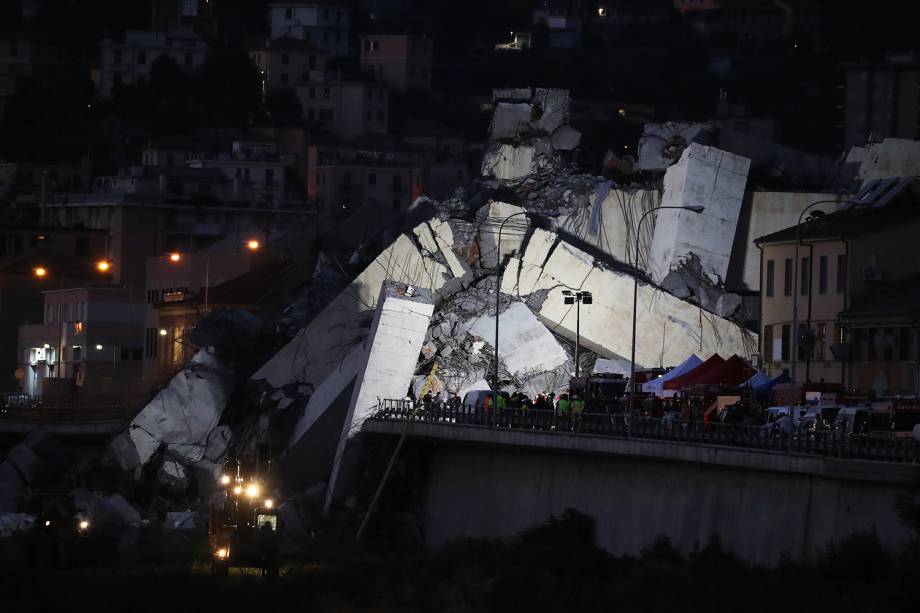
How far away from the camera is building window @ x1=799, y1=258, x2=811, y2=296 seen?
270 feet

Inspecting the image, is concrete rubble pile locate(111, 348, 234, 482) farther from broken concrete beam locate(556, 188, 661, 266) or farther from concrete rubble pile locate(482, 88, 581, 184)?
concrete rubble pile locate(482, 88, 581, 184)

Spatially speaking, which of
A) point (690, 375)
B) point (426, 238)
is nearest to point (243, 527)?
point (690, 375)

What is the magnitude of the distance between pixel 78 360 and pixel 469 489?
5263 cm

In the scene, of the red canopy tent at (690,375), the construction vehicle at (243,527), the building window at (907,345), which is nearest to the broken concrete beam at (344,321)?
the construction vehicle at (243,527)

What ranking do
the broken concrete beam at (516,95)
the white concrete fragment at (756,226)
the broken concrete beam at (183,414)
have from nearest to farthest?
the broken concrete beam at (183,414), the white concrete fragment at (756,226), the broken concrete beam at (516,95)

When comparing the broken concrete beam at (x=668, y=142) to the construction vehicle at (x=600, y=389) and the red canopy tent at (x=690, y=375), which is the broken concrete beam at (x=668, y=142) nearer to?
the construction vehicle at (x=600, y=389)

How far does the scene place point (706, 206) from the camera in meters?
95.1

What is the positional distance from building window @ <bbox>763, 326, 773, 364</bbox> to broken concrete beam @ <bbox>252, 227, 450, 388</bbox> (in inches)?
527

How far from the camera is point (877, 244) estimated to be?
80.2 meters

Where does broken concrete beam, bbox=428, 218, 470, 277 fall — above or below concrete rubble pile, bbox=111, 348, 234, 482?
above

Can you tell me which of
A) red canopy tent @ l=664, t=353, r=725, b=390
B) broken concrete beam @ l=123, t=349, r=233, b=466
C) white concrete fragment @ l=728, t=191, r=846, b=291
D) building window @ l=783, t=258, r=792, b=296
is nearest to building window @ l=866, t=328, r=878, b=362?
red canopy tent @ l=664, t=353, r=725, b=390

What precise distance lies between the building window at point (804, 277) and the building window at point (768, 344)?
2622mm

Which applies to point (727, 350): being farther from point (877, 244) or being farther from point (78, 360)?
point (78, 360)

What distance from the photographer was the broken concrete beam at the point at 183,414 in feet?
304
